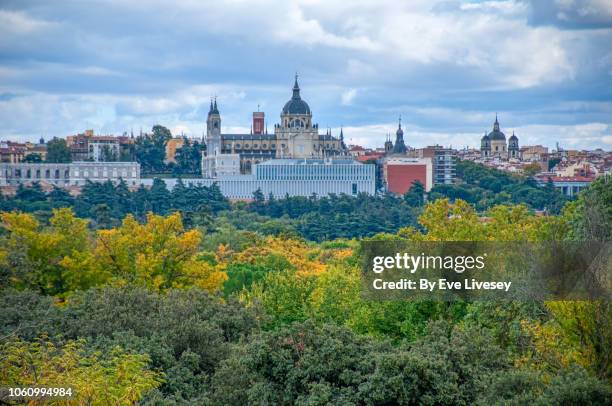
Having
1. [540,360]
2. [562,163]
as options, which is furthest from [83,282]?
[562,163]

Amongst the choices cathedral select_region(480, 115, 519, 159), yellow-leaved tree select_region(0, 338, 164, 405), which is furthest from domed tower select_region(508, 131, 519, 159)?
yellow-leaved tree select_region(0, 338, 164, 405)

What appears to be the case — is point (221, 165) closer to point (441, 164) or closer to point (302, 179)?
point (302, 179)

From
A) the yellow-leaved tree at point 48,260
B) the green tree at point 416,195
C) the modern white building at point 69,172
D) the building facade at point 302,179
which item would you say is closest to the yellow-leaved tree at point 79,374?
the yellow-leaved tree at point 48,260

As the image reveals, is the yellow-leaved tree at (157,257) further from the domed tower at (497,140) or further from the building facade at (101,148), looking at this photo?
Answer: the domed tower at (497,140)

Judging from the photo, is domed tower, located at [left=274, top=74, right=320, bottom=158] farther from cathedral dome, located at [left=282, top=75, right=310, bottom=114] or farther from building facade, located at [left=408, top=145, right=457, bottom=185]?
building facade, located at [left=408, top=145, right=457, bottom=185]

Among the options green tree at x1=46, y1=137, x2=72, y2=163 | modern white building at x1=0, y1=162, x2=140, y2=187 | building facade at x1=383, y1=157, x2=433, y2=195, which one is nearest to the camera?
building facade at x1=383, y1=157, x2=433, y2=195

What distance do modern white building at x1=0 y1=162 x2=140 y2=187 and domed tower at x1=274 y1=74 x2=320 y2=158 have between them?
49.3 ft

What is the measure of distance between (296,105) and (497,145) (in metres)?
33.1

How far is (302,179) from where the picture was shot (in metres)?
120

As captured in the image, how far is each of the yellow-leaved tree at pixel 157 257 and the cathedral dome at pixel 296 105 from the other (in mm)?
95658

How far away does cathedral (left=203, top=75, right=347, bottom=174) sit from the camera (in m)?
128

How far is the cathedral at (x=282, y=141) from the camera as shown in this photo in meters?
128

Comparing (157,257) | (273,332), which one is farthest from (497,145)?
(273,332)

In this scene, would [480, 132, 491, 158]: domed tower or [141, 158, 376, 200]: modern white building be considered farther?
[480, 132, 491, 158]: domed tower
